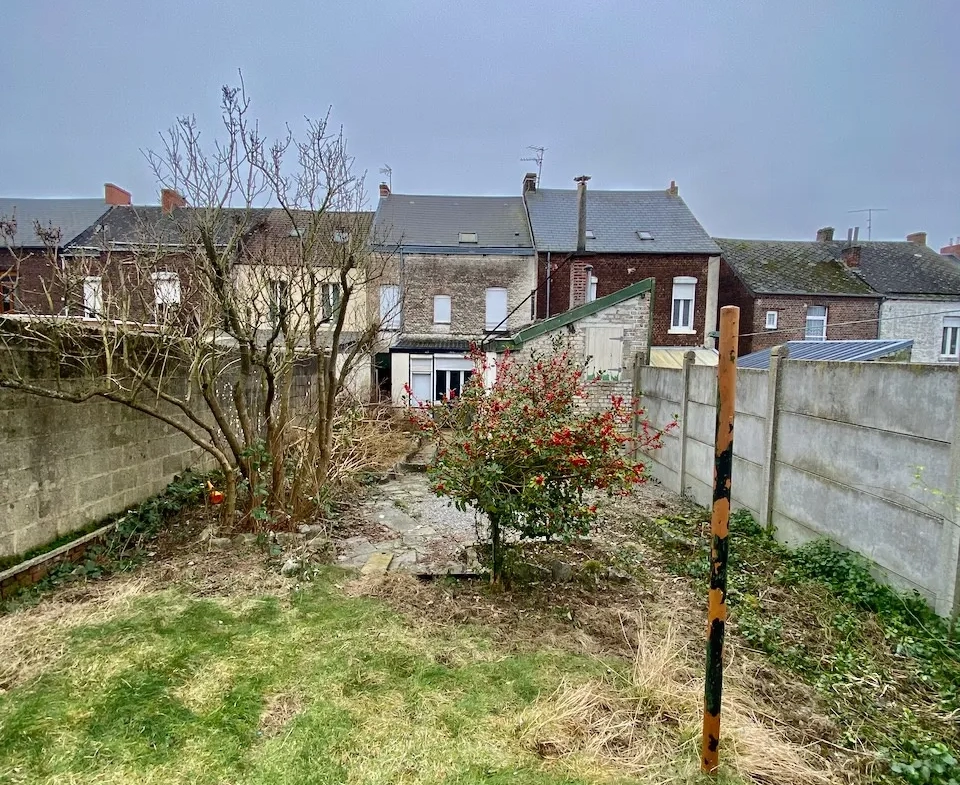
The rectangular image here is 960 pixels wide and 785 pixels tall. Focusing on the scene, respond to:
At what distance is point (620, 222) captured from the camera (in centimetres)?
2006

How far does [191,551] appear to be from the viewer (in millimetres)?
4656

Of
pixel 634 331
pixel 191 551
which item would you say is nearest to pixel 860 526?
pixel 191 551

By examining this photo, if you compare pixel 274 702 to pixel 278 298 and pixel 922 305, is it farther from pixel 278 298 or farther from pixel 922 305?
pixel 922 305

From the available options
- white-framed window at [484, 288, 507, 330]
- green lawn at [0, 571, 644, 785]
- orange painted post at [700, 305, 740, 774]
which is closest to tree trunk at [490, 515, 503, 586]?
green lawn at [0, 571, 644, 785]

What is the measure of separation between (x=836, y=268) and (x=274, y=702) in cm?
2555

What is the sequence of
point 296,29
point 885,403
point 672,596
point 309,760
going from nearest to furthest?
point 309,760 → point 885,403 → point 672,596 → point 296,29

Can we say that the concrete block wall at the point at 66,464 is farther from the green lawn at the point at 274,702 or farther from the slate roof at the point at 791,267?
the slate roof at the point at 791,267

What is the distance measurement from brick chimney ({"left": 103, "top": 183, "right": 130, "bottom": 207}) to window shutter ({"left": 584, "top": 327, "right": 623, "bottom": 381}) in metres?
19.9

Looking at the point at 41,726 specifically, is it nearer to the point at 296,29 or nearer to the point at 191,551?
the point at 191,551

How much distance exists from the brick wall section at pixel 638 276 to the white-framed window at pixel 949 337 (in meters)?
10.1

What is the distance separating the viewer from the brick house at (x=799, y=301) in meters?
19.8

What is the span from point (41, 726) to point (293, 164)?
4.92 m

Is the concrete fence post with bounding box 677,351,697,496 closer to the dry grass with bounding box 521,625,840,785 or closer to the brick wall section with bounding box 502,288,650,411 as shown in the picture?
the dry grass with bounding box 521,625,840,785

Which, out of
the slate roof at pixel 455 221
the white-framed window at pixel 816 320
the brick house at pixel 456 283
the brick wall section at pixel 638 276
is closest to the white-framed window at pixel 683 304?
the brick wall section at pixel 638 276
